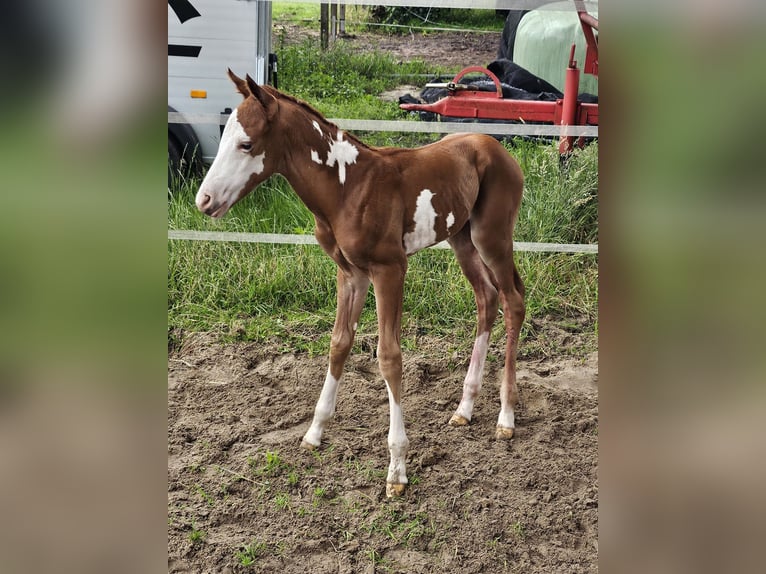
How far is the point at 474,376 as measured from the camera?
3.34m

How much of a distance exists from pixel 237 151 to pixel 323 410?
4.07 feet

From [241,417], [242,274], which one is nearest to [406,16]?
[242,274]

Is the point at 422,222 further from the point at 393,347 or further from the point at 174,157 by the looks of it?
the point at 174,157

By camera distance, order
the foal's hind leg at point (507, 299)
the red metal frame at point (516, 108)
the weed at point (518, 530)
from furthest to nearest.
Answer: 1. the red metal frame at point (516, 108)
2. the foal's hind leg at point (507, 299)
3. the weed at point (518, 530)

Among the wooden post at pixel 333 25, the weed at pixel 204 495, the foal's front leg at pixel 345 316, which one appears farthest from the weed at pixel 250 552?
the wooden post at pixel 333 25

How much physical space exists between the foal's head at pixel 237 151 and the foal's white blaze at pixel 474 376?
141 cm

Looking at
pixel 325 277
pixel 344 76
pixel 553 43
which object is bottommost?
pixel 325 277

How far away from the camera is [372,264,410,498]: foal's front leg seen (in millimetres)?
2723

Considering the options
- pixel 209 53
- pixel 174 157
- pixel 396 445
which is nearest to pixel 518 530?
pixel 396 445

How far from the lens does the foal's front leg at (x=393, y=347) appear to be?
2723 millimetres

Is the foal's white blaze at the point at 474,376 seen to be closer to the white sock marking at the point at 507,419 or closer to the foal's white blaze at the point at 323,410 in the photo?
the white sock marking at the point at 507,419
